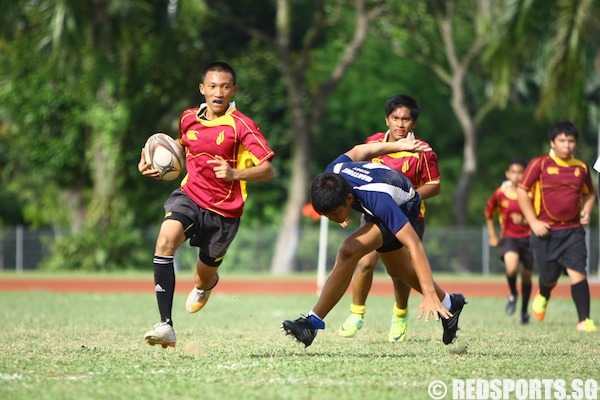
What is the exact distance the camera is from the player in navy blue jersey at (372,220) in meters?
7.61

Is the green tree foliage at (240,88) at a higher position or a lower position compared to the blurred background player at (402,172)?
higher

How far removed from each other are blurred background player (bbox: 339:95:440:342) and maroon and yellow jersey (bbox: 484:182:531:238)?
192 inches

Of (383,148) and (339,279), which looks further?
(383,148)

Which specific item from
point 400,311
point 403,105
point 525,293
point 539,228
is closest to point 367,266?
point 400,311

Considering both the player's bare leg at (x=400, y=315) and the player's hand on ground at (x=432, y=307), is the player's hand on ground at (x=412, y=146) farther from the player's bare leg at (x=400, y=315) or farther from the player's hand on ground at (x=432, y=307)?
the player's bare leg at (x=400, y=315)

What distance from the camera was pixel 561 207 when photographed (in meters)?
11.4

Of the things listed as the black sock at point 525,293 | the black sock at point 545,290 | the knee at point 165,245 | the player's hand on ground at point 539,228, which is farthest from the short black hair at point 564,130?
the knee at point 165,245

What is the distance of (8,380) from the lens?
6.62 metres

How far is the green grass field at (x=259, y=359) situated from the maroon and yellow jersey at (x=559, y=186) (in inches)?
47.0

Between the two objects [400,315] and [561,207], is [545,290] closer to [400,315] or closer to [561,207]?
[561,207]

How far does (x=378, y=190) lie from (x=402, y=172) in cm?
160

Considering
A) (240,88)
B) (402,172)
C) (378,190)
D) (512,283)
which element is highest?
(240,88)

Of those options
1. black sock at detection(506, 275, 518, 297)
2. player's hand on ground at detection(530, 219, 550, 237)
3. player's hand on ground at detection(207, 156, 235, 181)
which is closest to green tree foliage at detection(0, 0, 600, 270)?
black sock at detection(506, 275, 518, 297)

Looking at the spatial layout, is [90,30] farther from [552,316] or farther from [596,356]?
[596,356]
